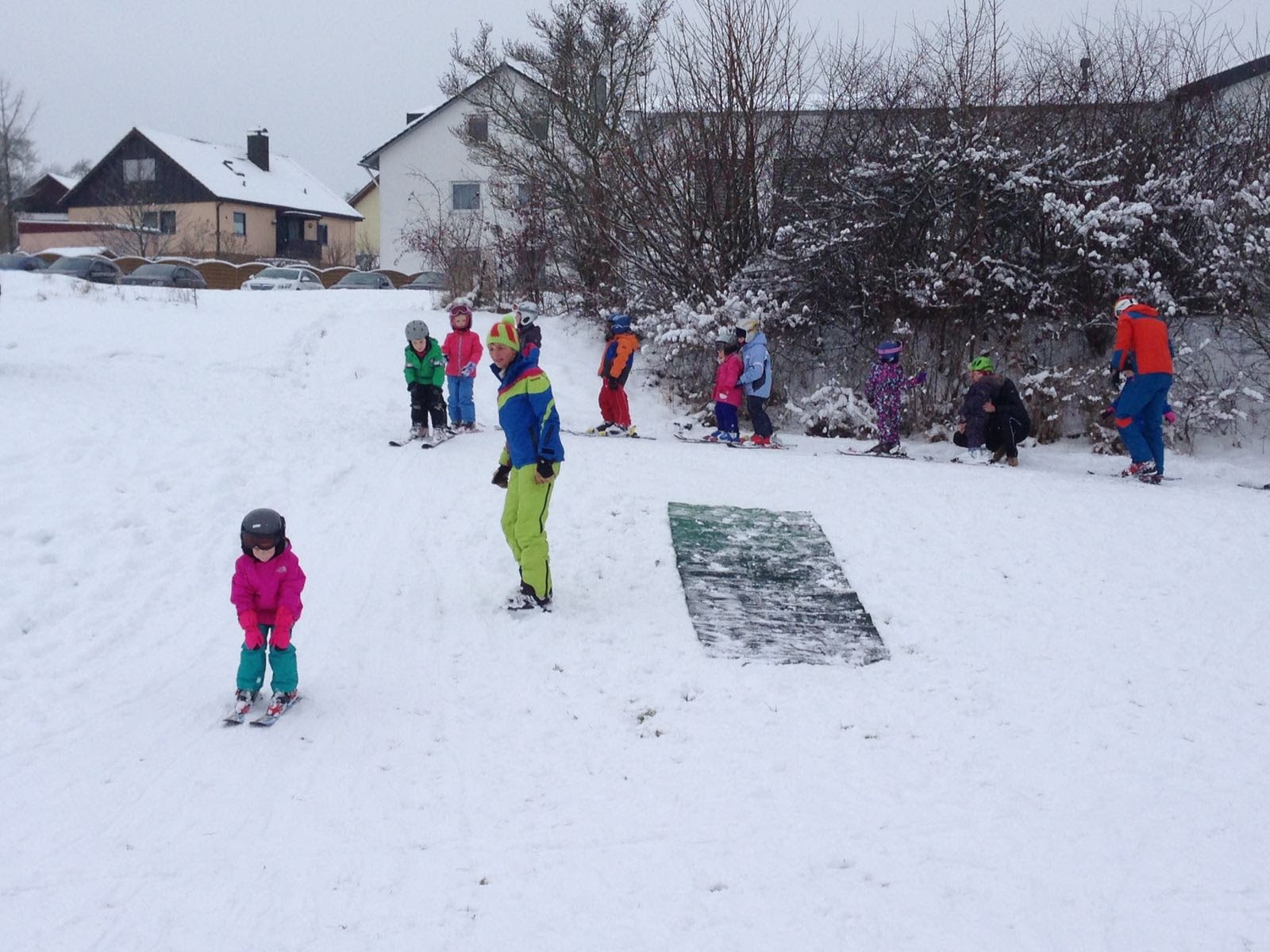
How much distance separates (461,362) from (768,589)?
5.13 metres

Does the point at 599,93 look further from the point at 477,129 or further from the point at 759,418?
the point at 759,418

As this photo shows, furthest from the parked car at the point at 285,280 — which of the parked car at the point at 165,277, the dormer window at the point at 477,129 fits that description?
the dormer window at the point at 477,129

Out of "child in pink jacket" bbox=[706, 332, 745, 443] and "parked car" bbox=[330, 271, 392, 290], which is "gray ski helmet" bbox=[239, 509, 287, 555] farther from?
"parked car" bbox=[330, 271, 392, 290]

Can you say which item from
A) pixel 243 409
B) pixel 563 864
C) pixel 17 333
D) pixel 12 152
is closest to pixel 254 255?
pixel 12 152

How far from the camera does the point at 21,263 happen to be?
1098 inches

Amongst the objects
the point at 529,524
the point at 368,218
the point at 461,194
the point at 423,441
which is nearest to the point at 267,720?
the point at 529,524

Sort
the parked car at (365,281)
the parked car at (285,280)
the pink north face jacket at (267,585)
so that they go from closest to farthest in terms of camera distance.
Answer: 1. the pink north face jacket at (267,585)
2. the parked car at (285,280)
3. the parked car at (365,281)

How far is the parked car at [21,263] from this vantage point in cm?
2725

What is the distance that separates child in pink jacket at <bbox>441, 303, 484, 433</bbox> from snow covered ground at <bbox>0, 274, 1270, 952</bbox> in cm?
120

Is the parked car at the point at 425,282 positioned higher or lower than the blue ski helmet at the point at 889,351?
higher

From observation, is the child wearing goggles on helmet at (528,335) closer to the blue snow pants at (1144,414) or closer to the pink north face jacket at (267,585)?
the pink north face jacket at (267,585)

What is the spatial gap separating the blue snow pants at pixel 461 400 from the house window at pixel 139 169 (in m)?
42.4

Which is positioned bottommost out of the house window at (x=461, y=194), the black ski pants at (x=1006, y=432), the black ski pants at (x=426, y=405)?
the black ski pants at (x=1006, y=432)

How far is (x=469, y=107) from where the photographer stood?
37.5 m
